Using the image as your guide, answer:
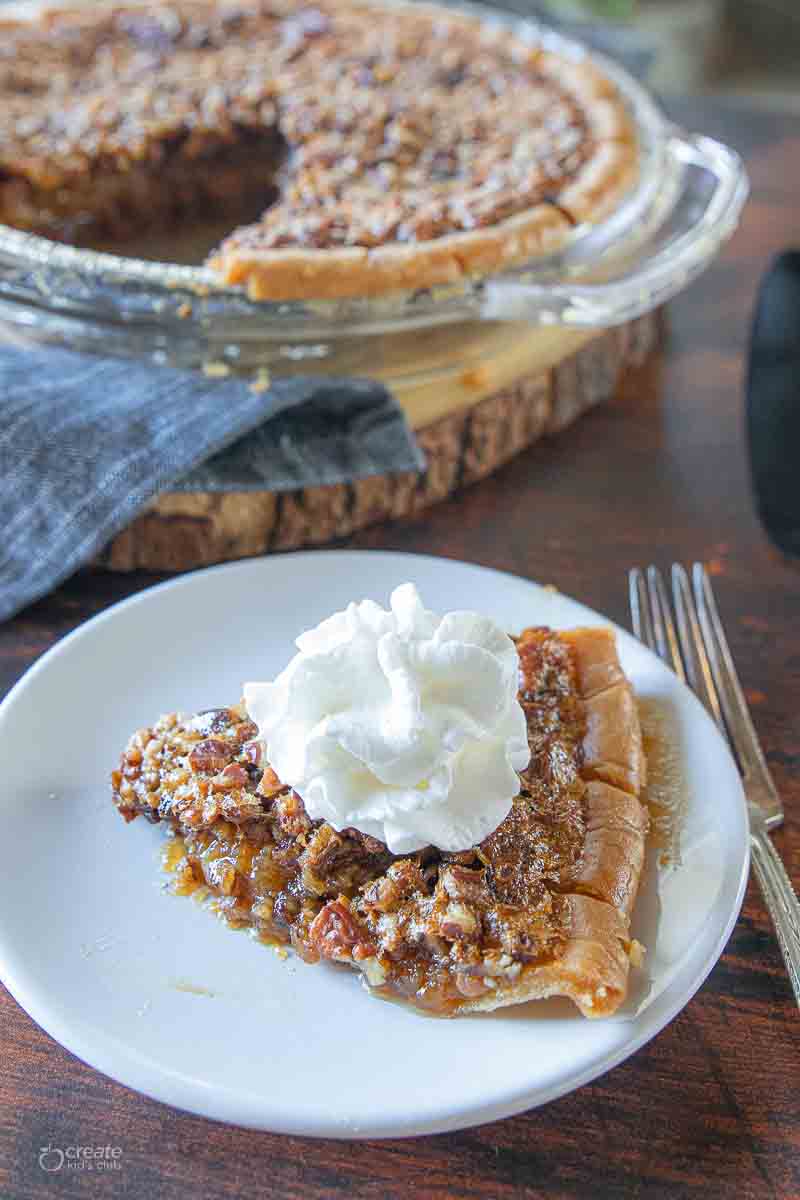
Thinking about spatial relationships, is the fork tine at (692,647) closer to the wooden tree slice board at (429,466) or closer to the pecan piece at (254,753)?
the wooden tree slice board at (429,466)

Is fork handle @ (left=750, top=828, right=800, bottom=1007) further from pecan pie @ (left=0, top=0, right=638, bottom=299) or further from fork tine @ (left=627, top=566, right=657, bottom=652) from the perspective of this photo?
pecan pie @ (left=0, top=0, right=638, bottom=299)

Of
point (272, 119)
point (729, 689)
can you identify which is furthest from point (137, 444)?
point (272, 119)

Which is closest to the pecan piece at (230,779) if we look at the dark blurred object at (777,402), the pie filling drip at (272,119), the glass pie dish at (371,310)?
the glass pie dish at (371,310)

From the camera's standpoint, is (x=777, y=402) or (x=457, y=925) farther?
(x=777, y=402)

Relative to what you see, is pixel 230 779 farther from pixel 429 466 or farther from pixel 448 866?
pixel 429 466

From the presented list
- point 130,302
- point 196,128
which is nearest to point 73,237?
point 196,128

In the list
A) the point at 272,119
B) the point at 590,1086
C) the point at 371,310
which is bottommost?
the point at 590,1086
